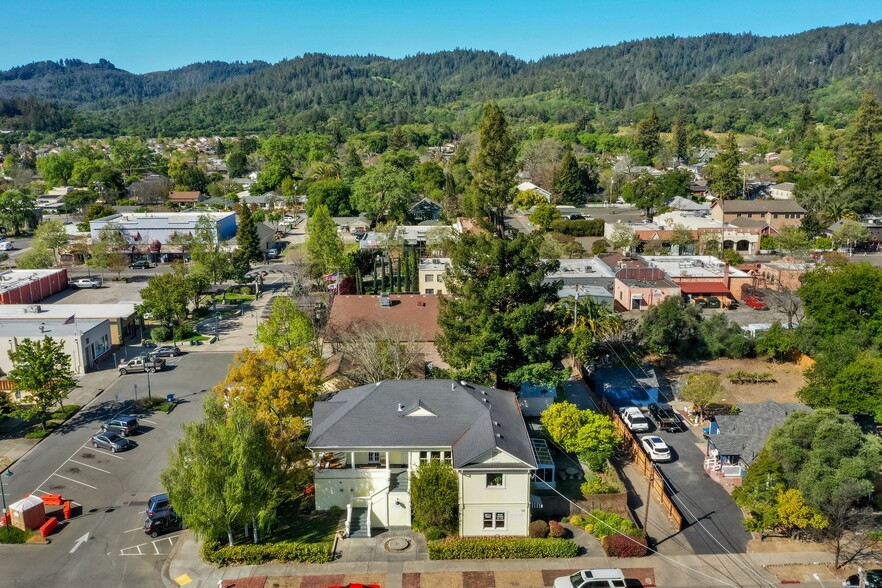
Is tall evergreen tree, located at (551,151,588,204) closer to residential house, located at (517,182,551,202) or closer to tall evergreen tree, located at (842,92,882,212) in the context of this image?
residential house, located at (517,182,551,202)

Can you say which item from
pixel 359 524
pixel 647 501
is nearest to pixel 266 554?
pixel 359 524

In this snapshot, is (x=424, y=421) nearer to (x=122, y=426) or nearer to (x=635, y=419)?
(x=635, y=419)

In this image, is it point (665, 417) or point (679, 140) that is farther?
point (679, 140)

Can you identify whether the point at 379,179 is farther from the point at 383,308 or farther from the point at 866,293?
the point at 866,293

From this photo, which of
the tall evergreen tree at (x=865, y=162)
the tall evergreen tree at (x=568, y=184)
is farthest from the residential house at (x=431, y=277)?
the tall evergreen tree at (x=865, y=162)

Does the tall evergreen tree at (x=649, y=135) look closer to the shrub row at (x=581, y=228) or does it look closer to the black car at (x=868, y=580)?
the shrub row at (x=581, y=228)

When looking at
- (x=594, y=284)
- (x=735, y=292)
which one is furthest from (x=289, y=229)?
(x=735, y=292)
